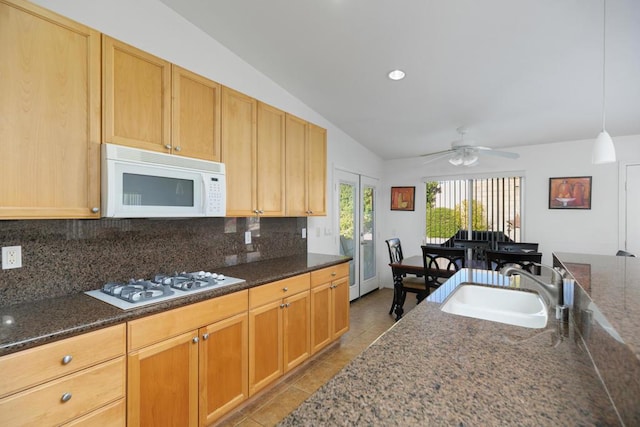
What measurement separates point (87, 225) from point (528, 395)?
7.19 feet

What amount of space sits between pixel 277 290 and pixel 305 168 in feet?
4.38

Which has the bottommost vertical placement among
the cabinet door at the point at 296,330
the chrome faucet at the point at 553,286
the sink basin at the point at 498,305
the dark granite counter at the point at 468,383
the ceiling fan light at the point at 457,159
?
the cabinet door at the point at 296,330

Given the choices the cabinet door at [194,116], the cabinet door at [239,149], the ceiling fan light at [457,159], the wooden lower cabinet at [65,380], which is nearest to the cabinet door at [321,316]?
the cabinet door at [239,149]

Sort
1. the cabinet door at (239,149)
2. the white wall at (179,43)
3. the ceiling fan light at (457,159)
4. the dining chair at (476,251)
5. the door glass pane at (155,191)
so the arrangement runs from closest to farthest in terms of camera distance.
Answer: the door glass pane at (155,191), the white wall at (179,43), the cabinet door at (239,149), the ceiling fan light at (457,159), the dining chair at (476,251)

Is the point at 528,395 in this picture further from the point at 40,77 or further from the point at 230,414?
the point at 40,77

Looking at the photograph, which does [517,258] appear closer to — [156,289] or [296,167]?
[296,167]

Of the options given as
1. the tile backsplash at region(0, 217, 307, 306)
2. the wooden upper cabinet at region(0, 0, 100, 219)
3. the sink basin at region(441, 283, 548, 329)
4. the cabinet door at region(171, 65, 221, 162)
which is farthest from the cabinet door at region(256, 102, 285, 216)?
the sink basin at region(441, 283, 548, 329)

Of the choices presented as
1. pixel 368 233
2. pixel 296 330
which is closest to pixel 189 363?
pixel 296 330

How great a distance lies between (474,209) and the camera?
490cm

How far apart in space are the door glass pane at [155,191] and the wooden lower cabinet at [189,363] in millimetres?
640

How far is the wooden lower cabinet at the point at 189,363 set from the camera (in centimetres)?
149

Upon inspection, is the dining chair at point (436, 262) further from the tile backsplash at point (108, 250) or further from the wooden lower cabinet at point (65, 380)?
the wooden lower cabinet at point (65, 380)

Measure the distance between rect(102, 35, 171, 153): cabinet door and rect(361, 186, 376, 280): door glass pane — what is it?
350 cm

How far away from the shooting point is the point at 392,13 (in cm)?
205
